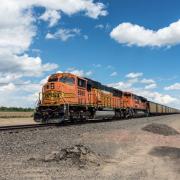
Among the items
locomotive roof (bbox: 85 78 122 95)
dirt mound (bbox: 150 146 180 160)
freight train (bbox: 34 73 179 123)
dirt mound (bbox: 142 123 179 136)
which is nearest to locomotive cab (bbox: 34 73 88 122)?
freight train (bbox: 34 73 179 123)

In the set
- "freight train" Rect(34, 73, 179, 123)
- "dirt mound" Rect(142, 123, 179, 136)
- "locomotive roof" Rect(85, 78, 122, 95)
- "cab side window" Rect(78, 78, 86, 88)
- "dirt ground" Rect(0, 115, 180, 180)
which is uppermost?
"locomotive roof" Rect(85, 78, 122, 95)

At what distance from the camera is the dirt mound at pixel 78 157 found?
35.9 ft

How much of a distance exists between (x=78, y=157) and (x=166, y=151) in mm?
3969

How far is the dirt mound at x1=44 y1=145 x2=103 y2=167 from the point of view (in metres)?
10.9

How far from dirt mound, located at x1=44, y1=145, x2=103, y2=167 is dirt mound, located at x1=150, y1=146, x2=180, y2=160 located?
8.35 feet

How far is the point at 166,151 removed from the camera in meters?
13.7

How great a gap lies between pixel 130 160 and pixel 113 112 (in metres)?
28.5

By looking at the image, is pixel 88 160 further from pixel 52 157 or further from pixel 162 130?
pixel 162 130

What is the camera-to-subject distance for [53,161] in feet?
36.4

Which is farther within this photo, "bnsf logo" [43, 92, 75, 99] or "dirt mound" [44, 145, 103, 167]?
"bnsf logo" [43, 92, 75, 99]

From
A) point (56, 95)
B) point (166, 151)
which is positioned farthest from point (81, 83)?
point (166, 151)

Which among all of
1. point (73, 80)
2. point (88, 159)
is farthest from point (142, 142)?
point (73, 80)

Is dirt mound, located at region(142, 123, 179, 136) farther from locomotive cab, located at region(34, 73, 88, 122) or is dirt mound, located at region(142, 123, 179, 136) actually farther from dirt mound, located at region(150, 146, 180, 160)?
dirt mound, located at region(150, 146, 180, 160)

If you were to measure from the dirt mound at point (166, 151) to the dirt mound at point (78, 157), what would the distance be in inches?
100
